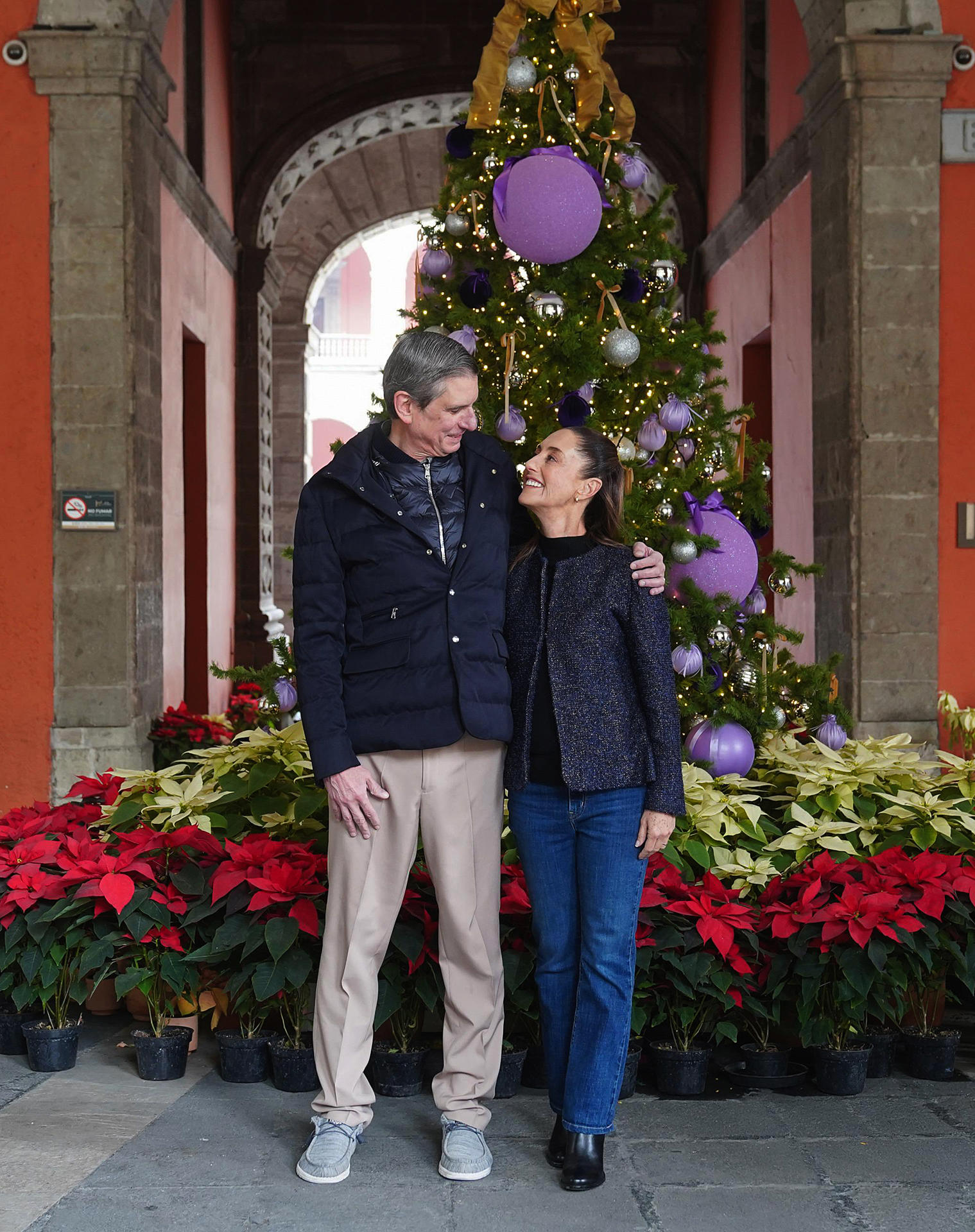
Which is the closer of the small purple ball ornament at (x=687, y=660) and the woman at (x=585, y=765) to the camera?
the woman at (x=585, y=765)

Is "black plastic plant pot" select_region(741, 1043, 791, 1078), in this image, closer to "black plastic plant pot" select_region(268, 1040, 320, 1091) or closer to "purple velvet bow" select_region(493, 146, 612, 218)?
"black plastic plant pot" select_region(268, 1040, 320, 1091)

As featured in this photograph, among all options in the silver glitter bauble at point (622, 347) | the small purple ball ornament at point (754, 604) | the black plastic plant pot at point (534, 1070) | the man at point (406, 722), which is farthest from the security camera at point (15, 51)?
the black plastic plant pot at point (534, 1070)

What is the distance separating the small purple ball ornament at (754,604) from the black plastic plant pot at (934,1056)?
55.6 inches

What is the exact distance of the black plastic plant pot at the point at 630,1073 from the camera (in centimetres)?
342

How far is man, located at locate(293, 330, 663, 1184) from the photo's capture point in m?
2.90

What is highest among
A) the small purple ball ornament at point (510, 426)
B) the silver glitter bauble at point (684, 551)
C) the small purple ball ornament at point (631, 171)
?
the small purple ball ornament at point (631, 171)

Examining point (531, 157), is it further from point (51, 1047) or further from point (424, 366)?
point (51, 1047)

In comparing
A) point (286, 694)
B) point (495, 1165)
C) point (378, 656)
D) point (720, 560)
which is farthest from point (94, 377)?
point (495, 1165)

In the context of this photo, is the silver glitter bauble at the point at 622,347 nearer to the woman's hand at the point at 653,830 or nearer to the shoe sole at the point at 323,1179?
the woman's hand at the point at 653,830

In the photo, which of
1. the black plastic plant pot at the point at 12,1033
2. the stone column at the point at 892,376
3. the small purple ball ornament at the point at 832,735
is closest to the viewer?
the black plastic plant pot at the point at 12,1033

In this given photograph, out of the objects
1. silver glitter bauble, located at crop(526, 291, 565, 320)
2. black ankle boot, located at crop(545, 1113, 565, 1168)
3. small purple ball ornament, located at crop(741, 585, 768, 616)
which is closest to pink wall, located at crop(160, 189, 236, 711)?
silver glitter bauble, located at crop(526, 291, 565, 320)

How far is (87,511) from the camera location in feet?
22.3

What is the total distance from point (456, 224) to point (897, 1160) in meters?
3.22

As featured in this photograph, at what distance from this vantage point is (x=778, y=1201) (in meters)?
2.79
